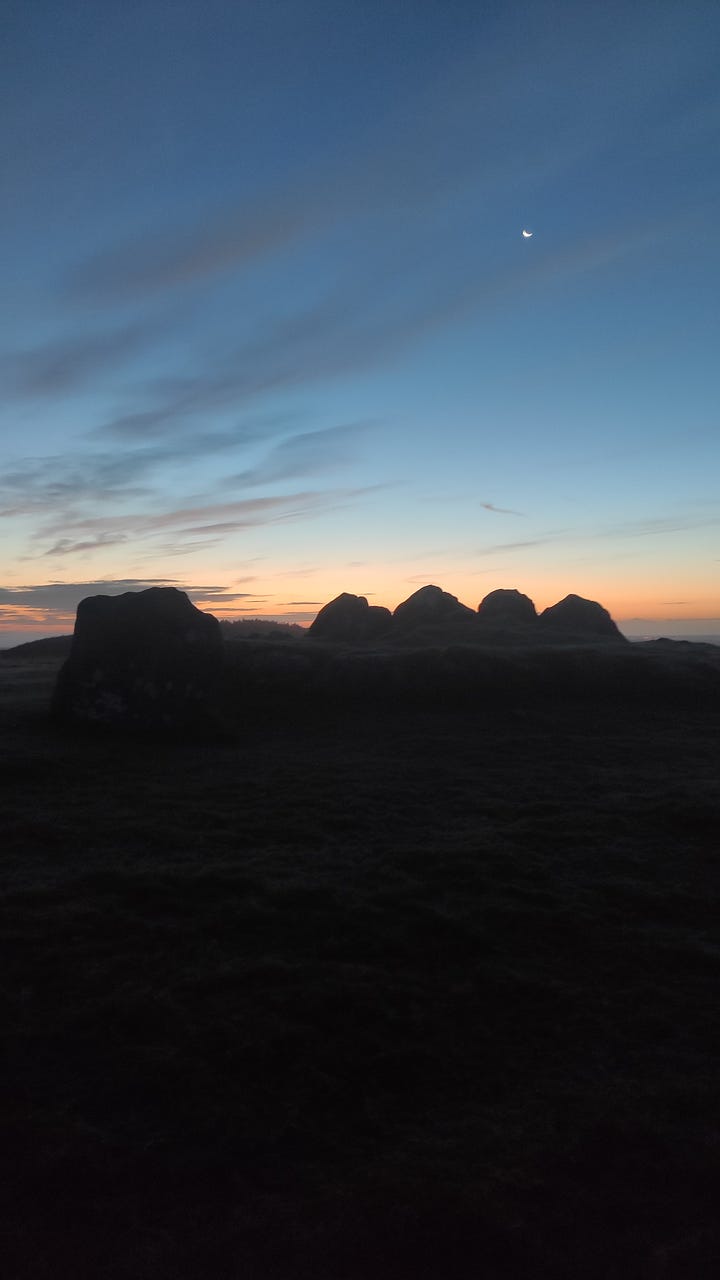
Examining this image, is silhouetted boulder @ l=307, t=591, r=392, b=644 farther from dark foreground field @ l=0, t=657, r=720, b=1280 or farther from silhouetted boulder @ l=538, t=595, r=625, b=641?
dark foreground field @ l=0, t=657, r=720, b=1280

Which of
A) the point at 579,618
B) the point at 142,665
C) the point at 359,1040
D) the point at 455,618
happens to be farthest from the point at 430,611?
the point at 359,1040

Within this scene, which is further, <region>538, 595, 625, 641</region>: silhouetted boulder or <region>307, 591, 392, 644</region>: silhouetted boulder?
<region>538, 595, 625, 641</region>: silhouetted boulder

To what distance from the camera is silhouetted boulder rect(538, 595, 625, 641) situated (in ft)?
181

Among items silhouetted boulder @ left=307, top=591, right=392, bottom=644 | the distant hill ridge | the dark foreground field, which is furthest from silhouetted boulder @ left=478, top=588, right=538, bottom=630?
the dark foreground field

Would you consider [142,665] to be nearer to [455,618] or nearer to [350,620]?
[350,620]

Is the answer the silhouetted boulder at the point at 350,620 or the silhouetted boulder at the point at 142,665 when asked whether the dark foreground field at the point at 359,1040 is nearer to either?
the silhouetted boulder at the point at 142,665

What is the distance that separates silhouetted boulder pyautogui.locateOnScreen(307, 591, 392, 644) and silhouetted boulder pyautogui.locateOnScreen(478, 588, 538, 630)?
8.46 m

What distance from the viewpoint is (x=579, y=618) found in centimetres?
5678

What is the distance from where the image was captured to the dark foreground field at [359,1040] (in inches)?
191

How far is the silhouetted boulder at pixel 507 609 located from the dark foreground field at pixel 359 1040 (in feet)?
139

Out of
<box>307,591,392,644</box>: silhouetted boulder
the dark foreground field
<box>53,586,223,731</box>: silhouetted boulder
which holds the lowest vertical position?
the dark foreground field

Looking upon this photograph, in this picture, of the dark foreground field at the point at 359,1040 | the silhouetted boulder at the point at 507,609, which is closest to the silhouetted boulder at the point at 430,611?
the silhouetted boulder at the point at 507,609

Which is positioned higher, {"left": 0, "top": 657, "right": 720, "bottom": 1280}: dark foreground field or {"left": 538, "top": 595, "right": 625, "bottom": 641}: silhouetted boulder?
{"left": 538, "top": 595, "right": 625, "bottom": 641}: silhouetted boulder

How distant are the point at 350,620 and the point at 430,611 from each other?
674cm
